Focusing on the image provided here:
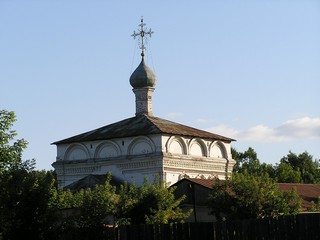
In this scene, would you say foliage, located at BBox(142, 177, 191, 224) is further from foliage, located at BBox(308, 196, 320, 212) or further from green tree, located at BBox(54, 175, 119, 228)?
foliage, located at BBox(308, 196, 320, 212)

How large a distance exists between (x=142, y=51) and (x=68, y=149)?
251 inches

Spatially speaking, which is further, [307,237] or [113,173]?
[113,173]

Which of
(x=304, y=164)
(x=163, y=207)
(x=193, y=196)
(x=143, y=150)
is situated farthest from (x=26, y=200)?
(x=304, y=164)

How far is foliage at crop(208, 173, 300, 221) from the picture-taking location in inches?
1202

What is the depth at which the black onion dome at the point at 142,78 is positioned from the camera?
142 feet

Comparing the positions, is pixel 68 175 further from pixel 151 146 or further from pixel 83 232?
pixel 83 232

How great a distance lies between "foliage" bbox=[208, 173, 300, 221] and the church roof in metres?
9.09

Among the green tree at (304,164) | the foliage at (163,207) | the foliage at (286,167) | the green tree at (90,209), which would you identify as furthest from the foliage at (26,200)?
the green tree at (304,164)

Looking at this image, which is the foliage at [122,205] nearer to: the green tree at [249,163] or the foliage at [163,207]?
the foliage at [163,207]

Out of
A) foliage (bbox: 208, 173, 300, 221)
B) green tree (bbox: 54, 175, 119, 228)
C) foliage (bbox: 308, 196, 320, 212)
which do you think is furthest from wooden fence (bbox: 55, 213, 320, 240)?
foliage (bbox: 308, 196, 320, 212)

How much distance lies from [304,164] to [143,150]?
109ft

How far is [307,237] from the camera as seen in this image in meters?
20.0

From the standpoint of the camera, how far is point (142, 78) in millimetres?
43375

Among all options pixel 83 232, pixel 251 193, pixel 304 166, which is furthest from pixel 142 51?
pixel 304 166
